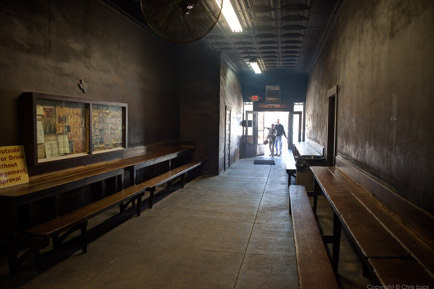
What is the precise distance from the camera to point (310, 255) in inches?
91.9

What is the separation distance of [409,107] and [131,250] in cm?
307

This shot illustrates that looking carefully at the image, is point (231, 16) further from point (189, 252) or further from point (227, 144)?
point (227, 144)

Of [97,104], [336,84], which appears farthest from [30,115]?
[336,84]

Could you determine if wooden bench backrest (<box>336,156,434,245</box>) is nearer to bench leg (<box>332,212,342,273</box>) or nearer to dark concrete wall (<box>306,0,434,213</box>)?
dark concrete wall (<box>306,0,434,213</box>)

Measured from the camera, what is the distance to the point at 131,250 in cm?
337

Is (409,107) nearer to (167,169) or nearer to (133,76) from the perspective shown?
(133,76)

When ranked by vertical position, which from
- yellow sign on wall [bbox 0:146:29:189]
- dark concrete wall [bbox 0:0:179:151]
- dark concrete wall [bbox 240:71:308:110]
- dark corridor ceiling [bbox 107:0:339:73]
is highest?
dark corridor ceiling [bbox 107:0:339:73]

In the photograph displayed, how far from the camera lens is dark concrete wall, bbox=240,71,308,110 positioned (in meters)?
12.2

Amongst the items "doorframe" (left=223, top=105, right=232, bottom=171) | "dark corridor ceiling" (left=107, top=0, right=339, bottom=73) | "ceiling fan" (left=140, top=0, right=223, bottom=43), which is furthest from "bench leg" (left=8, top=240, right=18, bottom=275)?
"doorframe" (left=223, top=105, right=232, bottom=171)

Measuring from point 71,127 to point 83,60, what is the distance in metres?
1.02

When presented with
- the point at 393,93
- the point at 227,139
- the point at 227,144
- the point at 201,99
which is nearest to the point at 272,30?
the point at 201,99

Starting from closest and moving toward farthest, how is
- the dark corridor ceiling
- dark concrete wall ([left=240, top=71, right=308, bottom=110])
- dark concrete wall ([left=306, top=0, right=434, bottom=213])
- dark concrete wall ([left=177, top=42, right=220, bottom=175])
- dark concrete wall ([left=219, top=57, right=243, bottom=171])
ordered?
dark concrete wall ([left=306, top=0, right=434, bottom=213])
the dark corridor ceiling
dark concrete wall ([left=177, top=42, right=220, bottom=175])
dark concrete wall ([left=219, top=57, right=243, bottom=171])
dark concrete wall ([left=240, top=71, right=308, bottom=110])

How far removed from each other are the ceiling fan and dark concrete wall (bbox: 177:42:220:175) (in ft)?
15.8

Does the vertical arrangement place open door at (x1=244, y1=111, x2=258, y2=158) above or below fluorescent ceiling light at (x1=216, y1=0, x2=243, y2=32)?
below
